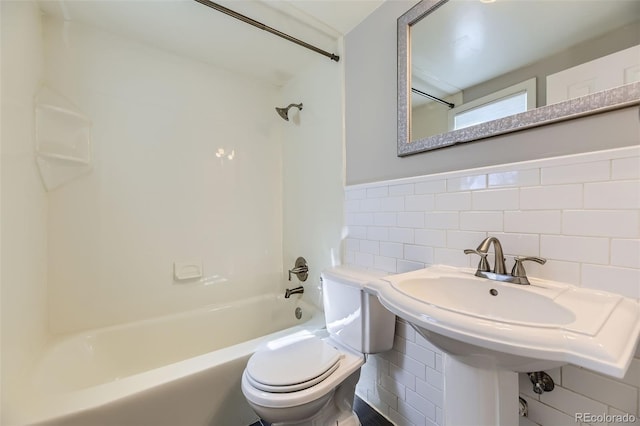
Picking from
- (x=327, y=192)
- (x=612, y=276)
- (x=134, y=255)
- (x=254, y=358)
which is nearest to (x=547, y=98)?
(x=612, y=276)

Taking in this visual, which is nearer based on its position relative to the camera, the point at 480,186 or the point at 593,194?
the point at 593,194

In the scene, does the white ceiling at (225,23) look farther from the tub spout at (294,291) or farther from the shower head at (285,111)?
the tub spout at (294,291)

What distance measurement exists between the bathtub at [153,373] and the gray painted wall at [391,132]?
3.32 feet

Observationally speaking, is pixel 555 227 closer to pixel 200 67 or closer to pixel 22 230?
pixel 22 230

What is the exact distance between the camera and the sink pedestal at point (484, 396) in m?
0.70

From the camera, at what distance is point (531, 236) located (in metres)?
0.86

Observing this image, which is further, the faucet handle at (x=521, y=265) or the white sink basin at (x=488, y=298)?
the faucet handle at (x=521, y=265)

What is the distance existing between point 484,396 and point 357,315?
557 mm

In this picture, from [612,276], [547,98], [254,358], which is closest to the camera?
[612,276]

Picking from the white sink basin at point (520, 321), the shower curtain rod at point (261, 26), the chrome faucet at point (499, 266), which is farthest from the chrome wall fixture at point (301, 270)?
the shower curtain rod at point (261, 26)

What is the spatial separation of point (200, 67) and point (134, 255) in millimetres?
1399

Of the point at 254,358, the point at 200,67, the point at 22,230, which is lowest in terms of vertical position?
the point at 254,358

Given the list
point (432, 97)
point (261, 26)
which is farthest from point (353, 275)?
point (261, 26)

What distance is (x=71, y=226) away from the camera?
1.49 metres
